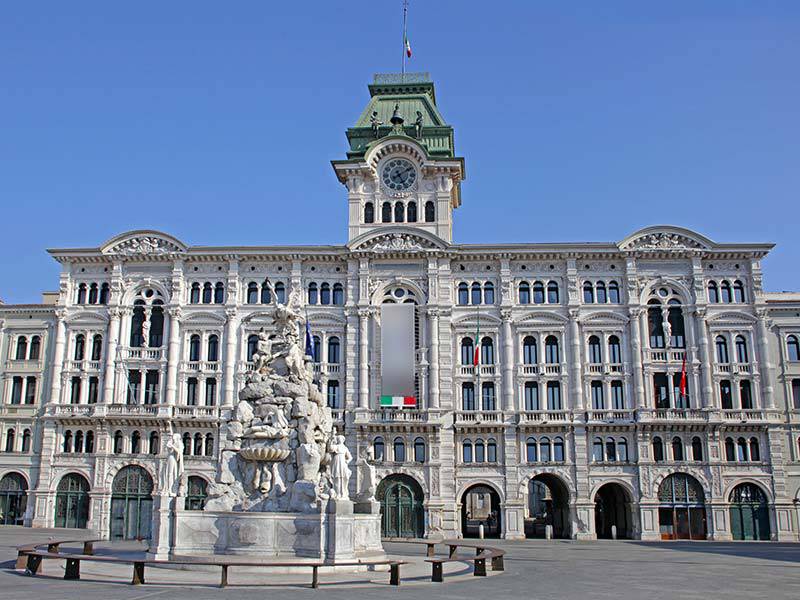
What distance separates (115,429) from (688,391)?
4196 centimetres

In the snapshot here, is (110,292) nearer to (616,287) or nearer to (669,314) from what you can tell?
(616,287)

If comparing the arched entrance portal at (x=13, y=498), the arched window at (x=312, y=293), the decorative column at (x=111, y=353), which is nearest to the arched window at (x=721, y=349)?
the arched window at (x=312, y=293)

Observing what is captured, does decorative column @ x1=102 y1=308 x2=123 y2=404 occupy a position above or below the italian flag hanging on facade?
above

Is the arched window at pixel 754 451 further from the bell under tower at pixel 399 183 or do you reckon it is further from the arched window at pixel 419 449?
the bell under tower at pixel 399 183

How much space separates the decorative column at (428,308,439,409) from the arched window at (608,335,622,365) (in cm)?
1274

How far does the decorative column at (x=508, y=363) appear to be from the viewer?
59.9 meters

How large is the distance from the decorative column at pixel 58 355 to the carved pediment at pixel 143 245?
6090mm

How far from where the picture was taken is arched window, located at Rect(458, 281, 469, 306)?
62438mm

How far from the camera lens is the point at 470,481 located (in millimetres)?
59000

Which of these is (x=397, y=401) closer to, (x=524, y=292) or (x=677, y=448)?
(x=524, y=292)

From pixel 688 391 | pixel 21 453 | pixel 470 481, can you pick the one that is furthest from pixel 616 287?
pixel 21 453

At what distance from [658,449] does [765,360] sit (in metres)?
10.2

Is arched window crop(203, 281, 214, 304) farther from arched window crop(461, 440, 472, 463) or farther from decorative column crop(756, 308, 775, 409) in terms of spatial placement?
decorative column crop(756, 308, 775, 409)

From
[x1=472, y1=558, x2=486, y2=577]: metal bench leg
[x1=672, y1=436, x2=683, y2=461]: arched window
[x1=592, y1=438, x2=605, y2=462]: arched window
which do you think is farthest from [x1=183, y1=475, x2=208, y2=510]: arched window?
[x1=472, y1=558, x2=486, y2=577]: metal bench leg
